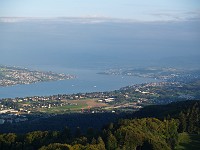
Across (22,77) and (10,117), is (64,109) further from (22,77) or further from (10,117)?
(22,77)

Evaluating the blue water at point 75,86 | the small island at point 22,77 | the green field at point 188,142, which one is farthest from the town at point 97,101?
the small island at point 22,77

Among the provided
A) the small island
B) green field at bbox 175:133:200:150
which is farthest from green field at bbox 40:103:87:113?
the small island

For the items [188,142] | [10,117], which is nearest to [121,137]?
[188,142]

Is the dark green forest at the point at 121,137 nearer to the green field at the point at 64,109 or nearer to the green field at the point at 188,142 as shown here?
the green field at the point at 188,142

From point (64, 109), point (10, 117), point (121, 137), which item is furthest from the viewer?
point (64, 109)

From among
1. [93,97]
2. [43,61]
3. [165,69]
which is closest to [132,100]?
[93,97]

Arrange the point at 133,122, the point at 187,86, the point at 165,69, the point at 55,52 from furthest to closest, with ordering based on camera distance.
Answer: the point at 55,52, the point at 165,69, the point at 187,86, the point at 133,122

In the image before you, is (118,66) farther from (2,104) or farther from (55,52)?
(2,104)
